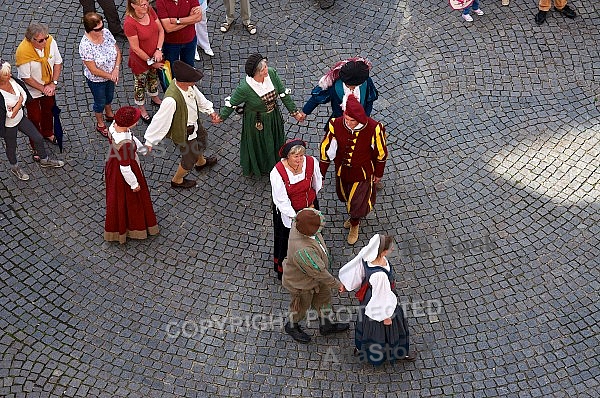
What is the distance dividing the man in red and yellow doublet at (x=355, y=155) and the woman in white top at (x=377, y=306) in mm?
1255

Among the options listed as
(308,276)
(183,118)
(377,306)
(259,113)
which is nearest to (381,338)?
(377,306)

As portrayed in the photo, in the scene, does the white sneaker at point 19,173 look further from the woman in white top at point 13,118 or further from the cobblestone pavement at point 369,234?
the cobblestone pavement at point 369,234

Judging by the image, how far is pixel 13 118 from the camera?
9375 mm

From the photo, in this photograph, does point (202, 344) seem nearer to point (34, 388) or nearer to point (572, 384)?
point (34, 388)

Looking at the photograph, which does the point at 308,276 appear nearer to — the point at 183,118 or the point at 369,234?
the point at 369,234

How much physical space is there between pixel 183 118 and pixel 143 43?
1.31 metres

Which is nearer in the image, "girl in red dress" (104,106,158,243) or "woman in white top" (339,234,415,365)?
"woman in white top" (339,234,415,365)

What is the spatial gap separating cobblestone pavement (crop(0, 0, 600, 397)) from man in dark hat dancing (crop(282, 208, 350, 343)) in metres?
0.19

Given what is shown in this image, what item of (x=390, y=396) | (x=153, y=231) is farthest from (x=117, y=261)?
(x=390, y=396)

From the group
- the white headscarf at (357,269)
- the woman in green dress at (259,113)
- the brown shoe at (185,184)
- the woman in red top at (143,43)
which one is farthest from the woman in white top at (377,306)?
the woman in red top at (143,43)

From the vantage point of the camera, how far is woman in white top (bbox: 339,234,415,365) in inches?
301

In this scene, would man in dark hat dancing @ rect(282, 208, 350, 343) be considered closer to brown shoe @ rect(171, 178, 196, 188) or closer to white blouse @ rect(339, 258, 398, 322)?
white blouse @ rect(339, 258, 398, 322)

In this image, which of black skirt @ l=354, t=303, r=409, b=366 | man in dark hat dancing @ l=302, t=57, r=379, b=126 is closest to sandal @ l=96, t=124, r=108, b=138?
man in dark hat dancing @ l=302, t=57, r=379, b=126

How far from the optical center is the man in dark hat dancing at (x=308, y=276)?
7539mm
